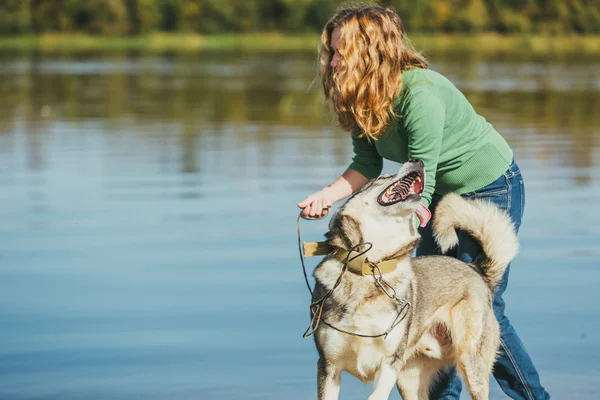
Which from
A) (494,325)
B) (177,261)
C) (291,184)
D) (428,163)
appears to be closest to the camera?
(428,163)

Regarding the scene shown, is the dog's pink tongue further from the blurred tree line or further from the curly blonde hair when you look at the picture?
the blurred tree line

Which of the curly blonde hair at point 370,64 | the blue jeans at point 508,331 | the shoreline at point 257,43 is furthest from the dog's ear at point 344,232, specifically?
the shoreline at point 257,43

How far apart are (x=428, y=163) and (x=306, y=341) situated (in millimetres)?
2429

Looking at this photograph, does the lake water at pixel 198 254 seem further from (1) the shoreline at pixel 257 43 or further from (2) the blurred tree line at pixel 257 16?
(2) the blurred tree line at pixel 257 16

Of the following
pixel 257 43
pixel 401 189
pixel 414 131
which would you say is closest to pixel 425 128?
pixel 414 131

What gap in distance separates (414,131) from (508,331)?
128cm

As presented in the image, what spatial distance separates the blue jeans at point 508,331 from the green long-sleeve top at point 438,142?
64 mm

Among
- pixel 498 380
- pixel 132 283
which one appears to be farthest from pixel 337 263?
pixel 132 283

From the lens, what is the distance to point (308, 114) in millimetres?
24453

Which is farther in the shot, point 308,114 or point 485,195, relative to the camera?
point 308,114

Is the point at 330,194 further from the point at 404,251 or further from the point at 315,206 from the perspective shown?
the point at 404,251

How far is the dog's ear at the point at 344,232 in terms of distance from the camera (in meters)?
5.45

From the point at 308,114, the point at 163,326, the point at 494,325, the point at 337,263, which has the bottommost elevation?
the point at 308,114

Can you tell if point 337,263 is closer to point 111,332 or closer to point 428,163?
point 428,163
